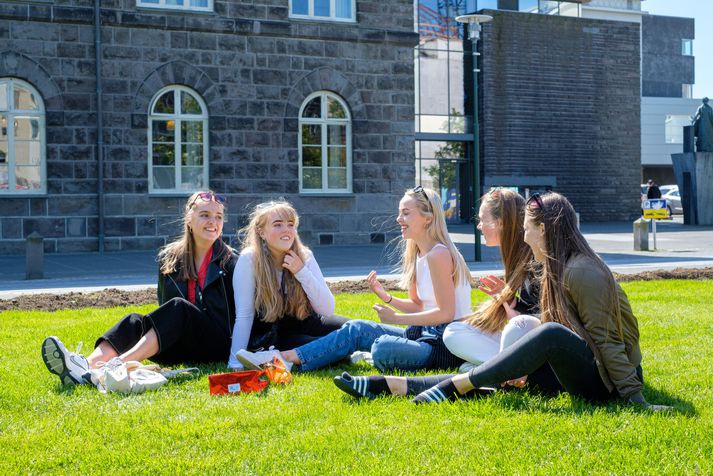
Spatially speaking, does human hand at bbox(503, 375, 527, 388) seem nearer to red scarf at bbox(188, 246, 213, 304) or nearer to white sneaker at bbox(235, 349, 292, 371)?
white sneaker at bbox(235, 349, 292, 371)

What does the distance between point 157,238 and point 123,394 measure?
48.6 ft

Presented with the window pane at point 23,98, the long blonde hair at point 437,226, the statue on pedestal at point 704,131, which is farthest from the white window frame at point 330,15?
the statue on pedestal at point 704,131

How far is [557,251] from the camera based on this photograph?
16.8 feet

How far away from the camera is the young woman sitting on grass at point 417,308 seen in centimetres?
630

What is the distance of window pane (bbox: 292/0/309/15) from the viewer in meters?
21.6

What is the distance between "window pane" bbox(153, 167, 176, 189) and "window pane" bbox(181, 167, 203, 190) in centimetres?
22

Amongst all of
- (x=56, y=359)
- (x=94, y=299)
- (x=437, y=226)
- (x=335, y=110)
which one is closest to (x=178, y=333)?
(x=56, y=359)

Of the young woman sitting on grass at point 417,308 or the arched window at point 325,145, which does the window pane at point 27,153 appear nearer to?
the arched window at point 325,145

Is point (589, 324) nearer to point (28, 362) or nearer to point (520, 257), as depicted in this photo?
point (520, 257)

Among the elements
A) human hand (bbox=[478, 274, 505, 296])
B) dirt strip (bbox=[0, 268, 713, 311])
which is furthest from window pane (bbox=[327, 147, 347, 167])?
human hand (bbox=[478, 274, 505, 296])

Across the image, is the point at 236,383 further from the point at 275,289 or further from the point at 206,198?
the point at 206,198

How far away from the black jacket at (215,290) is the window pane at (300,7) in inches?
618

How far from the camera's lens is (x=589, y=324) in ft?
16.4

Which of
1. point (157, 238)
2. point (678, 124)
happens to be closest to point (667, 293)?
point (157, 238)
